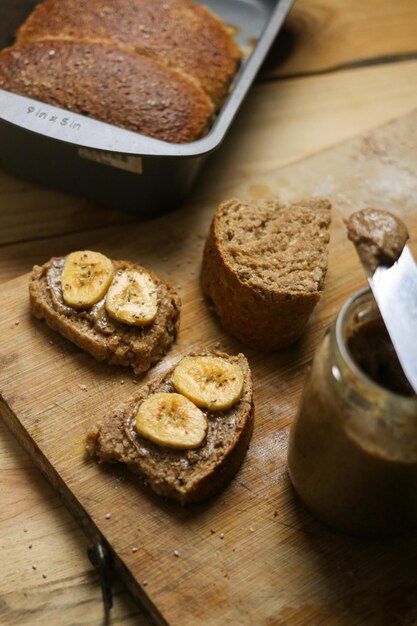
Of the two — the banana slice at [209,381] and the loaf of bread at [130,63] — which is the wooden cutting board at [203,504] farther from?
the loaf of bread at [130,63]

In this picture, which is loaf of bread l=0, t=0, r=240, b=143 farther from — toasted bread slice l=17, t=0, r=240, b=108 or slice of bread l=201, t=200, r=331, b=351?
slice of bread l=201, t=200, r=331, b=351

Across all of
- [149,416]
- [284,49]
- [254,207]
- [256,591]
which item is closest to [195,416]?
[149,416]

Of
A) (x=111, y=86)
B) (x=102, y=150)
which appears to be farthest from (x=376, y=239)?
(x=111, y=86)

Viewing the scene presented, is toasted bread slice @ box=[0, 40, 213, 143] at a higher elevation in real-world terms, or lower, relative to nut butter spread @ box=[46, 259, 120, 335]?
higher

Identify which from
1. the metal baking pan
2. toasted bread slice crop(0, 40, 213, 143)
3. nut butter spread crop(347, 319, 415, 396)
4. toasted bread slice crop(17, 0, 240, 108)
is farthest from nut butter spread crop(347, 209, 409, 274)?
toasted bread slice crop(17, 0, 240, 108)

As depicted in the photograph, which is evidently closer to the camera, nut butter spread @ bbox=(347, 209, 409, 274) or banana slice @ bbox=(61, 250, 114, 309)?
nut butter spread @ bbox=(347, 209, 409, 274)
